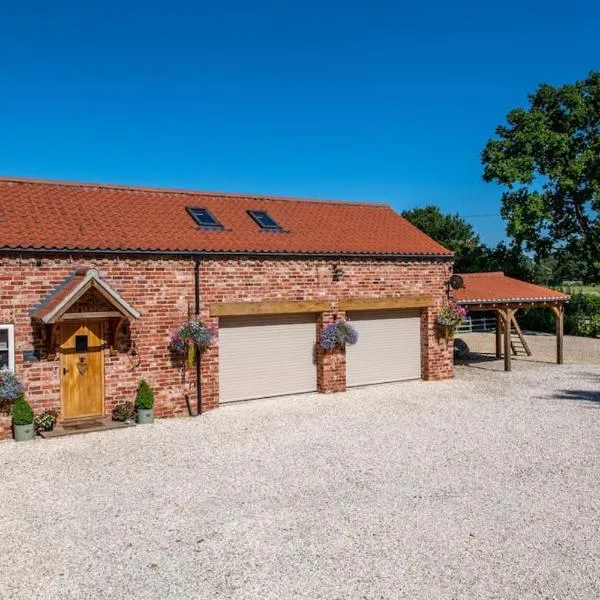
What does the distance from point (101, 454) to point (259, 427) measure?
3.31m

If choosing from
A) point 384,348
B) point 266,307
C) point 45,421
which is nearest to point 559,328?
point 384,348

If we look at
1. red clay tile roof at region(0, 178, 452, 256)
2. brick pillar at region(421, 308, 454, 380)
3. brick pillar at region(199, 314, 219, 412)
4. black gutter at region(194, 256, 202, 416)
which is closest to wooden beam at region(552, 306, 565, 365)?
brick pillar at region(421, 308, 454, 380)

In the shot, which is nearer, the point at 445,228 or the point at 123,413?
the point at 123,413

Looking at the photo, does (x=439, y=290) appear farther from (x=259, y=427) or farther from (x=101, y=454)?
(x=101, y=454)

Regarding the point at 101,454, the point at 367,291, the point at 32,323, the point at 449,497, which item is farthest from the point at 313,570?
the point at 367,291

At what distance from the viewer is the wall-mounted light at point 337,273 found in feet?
52.1

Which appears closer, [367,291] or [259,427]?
[259,427]

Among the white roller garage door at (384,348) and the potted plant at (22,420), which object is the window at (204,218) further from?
the potted plant at (22,420)

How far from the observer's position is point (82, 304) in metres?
12.4

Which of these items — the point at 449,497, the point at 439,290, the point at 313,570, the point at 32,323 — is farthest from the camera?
the point at 439,290

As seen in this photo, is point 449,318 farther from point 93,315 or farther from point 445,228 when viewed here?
point 445,228

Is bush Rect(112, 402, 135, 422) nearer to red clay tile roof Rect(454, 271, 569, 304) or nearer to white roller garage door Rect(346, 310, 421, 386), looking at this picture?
white roller garage door Rect(346, 310, 421, 386)

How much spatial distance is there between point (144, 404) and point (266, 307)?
3829 mm

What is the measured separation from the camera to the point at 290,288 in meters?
15.3
